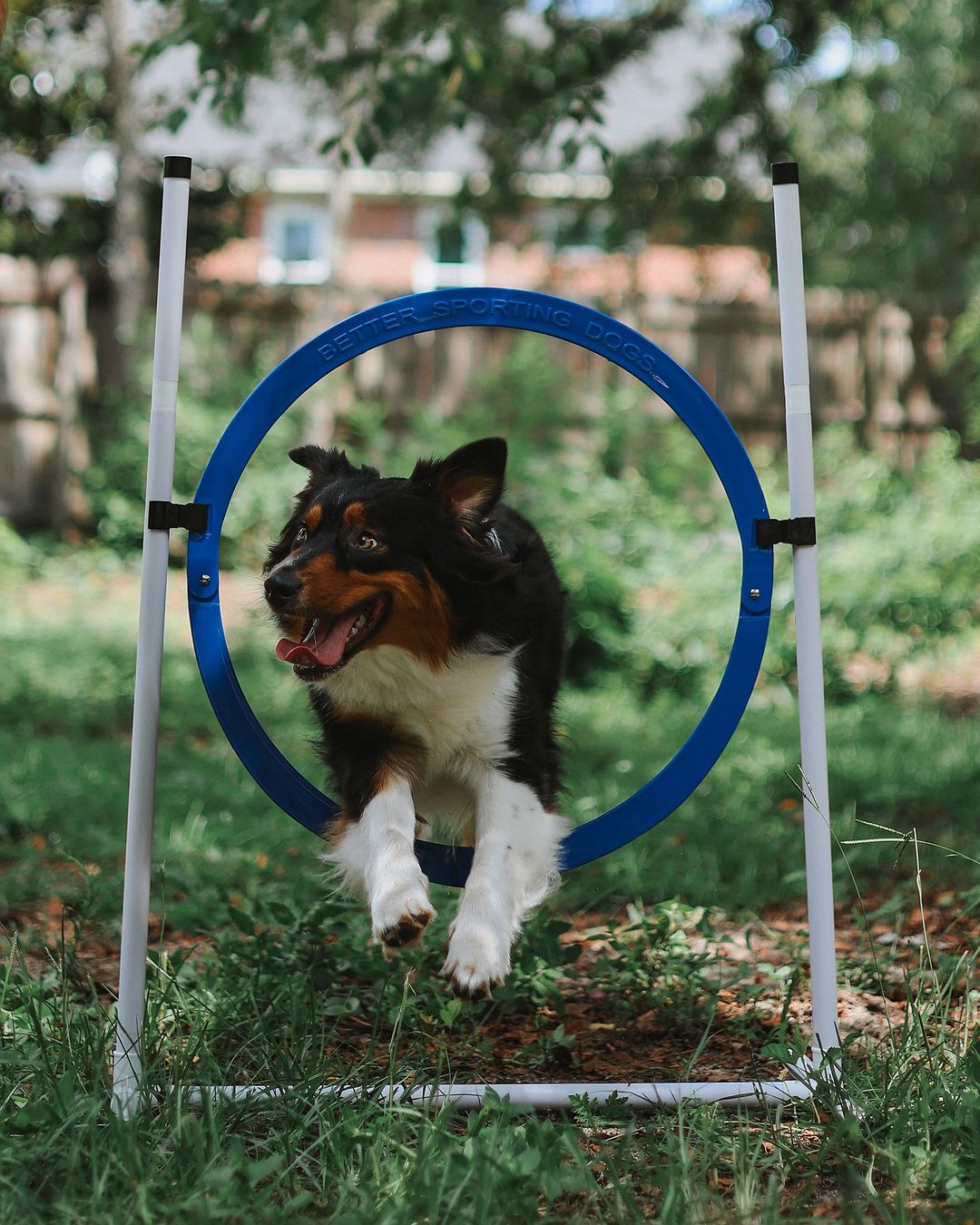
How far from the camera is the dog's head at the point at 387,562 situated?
3.07m

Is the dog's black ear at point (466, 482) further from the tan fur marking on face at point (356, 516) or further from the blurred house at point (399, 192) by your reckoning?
the blurred house at point (399, 192)

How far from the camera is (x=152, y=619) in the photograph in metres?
3.14

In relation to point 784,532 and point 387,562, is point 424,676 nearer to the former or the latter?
point 387,562

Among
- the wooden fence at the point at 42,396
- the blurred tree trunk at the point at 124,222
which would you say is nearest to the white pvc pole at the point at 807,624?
the blurred tree trunk at the point at 124,222

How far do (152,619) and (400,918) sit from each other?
933 millimetres

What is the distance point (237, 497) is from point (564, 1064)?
777 centimetres

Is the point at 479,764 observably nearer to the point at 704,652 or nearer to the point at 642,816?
the point at 642,816

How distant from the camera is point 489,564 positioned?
3.34m

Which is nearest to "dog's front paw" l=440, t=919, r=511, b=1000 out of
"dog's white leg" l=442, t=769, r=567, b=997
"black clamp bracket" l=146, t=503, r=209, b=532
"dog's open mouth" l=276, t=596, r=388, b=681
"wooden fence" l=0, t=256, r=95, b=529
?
"dog's white leg" l=442, t=769, r=567, b=997

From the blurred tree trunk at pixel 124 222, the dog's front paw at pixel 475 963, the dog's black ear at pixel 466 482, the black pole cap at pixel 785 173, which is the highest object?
the blurred tree trunk at pixel 124 222

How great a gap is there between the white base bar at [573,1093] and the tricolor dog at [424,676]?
232 mm

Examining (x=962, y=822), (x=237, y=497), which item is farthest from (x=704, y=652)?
(x=237, y=497)

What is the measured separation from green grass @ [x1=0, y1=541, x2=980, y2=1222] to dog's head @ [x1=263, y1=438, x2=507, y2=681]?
0.84m

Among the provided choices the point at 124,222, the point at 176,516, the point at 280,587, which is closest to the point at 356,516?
the point at 280,587
